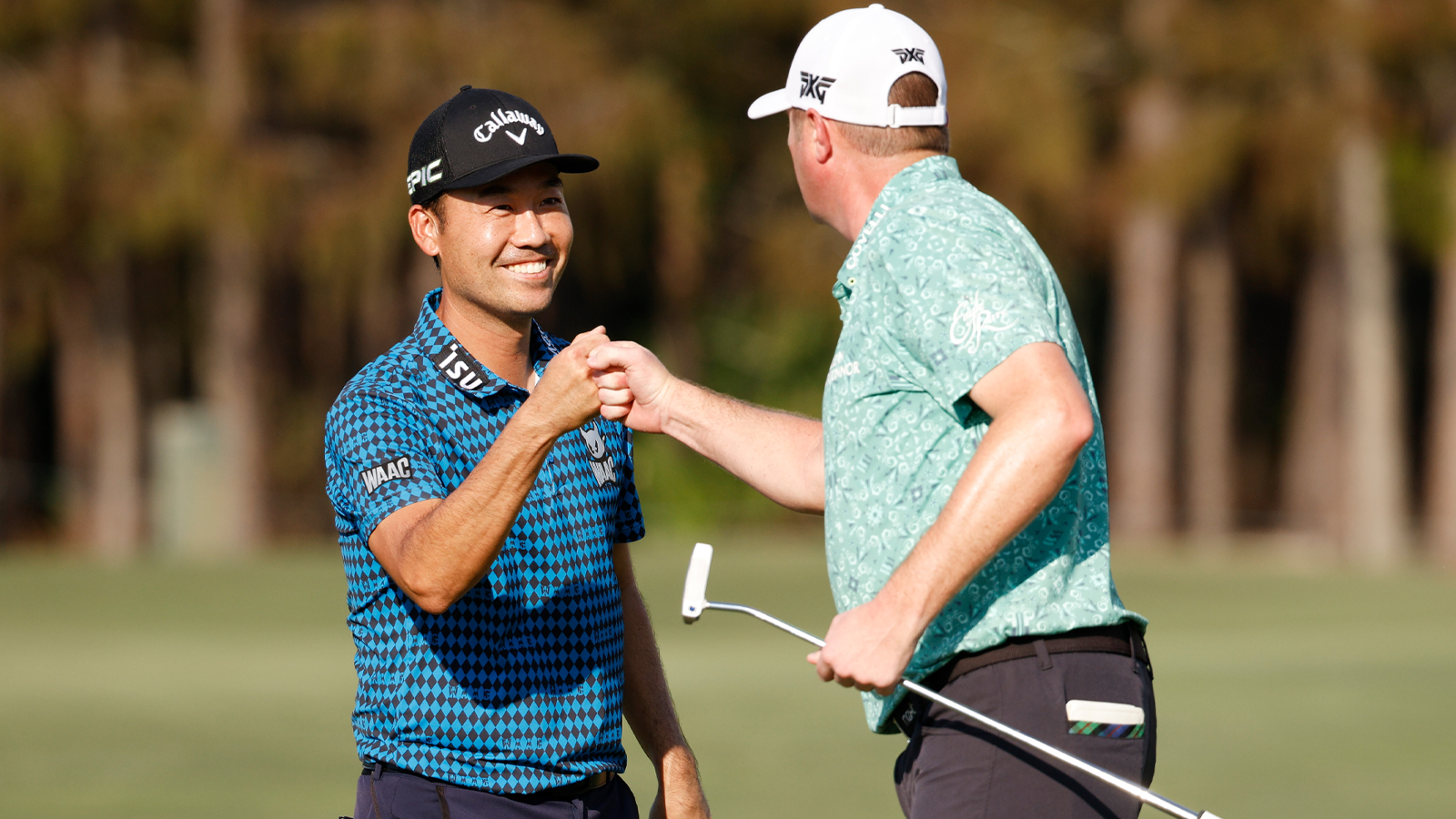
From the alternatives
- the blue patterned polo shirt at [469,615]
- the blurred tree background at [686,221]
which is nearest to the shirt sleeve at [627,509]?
the blue patterned polo shirt at [469,615]

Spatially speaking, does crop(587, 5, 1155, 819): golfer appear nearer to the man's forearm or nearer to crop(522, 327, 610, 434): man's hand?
crop(522, 327, 610, 434): man's hand

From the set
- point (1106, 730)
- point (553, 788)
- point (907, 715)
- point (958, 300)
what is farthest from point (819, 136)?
point (553, 788)

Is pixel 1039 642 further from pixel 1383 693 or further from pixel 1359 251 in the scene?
pixel 1359 251

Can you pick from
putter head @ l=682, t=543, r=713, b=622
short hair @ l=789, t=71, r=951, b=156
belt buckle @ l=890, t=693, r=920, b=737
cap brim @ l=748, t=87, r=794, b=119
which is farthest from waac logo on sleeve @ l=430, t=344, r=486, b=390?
Result: belt buckle @ l=890, t=693, r=920, b=737

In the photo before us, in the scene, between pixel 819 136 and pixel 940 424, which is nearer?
pixel 940 424

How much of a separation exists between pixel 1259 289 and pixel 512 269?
29.9 m

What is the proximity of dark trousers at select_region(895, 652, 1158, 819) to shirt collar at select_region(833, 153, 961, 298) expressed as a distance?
76 cm

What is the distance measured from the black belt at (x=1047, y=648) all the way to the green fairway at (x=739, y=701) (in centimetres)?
441

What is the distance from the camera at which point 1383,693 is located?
11016mm

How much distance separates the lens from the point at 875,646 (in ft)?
9.78

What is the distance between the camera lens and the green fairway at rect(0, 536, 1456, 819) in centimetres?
797

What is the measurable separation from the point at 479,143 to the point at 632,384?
1.82ft

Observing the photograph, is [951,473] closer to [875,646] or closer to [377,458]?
[875,646]

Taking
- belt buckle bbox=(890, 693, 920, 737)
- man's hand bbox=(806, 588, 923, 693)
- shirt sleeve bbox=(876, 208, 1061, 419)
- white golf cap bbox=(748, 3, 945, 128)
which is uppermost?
white golf cap bbox=(748, 3, 945, 128)
